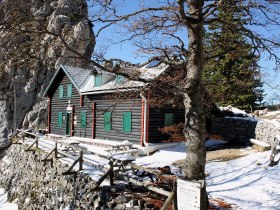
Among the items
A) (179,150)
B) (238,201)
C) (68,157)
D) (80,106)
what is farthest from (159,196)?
(80,106)

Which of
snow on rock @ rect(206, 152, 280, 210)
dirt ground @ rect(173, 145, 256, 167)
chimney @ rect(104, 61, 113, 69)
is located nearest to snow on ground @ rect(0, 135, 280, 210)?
snow on rock @ rect(206, 152, 280, 210)

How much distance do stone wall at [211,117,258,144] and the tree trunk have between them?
14.8m

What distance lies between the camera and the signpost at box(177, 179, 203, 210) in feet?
19.9

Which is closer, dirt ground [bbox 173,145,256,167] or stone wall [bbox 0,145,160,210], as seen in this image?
stone wall [bbox 0,145,160,210]

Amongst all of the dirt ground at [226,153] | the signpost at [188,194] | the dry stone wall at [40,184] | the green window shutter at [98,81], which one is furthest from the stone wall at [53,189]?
the green window shutter at [98,81]

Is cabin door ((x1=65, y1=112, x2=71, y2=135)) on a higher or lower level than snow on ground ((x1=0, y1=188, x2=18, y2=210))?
higher

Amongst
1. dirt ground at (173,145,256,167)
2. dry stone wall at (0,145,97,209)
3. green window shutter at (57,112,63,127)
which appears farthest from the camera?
green window shutter at (57,112,63,127)

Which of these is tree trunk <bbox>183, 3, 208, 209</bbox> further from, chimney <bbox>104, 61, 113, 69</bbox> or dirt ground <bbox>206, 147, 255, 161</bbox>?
dirt ground <bbox>206, 147, 255, 161</bbox>

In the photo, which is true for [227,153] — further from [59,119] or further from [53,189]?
[59,119]

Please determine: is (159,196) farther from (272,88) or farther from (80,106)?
(80,106)

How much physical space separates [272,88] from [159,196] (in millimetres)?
4237

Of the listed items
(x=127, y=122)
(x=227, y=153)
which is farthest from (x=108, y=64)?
(x=127, y=122)

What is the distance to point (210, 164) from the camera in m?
15.0

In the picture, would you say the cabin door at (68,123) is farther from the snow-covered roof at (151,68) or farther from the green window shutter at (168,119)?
the snow-covered roof at (151,68)
